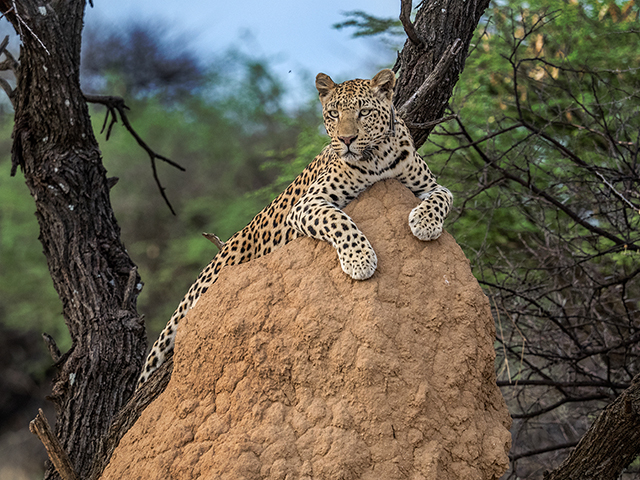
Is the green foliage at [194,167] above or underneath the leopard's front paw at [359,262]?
above

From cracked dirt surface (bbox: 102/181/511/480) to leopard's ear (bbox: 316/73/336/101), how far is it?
41.3 inches

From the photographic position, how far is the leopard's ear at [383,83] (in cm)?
456

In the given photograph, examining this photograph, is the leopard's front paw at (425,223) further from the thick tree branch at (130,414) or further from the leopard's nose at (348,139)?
the thick tree branch at (130,414)

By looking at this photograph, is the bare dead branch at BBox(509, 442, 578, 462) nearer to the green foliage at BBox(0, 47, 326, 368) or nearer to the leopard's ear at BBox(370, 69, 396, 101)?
the leopard's ear at BBox(370, 69, 396, 101)

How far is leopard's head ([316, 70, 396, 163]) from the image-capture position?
14.3 feet

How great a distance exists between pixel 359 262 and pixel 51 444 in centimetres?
285

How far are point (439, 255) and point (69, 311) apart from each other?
4221 millimetres

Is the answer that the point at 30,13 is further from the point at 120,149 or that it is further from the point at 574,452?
the point at 120,149

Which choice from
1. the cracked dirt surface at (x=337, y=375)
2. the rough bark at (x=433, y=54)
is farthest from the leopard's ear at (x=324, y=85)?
the rough bark at (x=433, y=54)

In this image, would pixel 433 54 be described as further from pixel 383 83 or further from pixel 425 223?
pixel 425 223

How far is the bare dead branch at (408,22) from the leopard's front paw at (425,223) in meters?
2.15

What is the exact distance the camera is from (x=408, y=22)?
5613 mm

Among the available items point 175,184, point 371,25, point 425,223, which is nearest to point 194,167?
point 175,184

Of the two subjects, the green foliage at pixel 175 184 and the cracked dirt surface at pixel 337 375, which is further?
the green foliage at pixel 175 184
